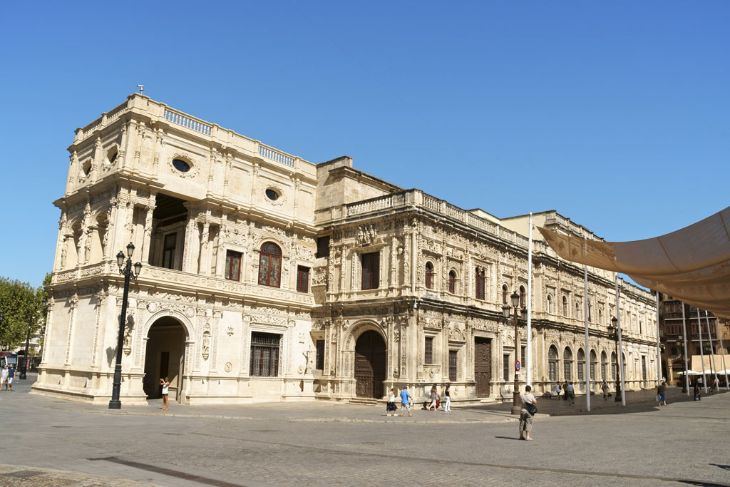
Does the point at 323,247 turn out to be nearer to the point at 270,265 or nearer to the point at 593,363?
the point at 270,265

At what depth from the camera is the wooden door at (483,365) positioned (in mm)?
37625

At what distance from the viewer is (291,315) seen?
3625 centimetres

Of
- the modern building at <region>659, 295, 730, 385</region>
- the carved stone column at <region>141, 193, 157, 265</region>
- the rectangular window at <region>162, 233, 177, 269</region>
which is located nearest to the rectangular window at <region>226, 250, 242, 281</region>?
the rectangular window at <region>162, 233, 177, 269</region>

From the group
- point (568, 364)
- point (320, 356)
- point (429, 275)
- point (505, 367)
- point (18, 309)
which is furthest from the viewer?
point (18, 309)

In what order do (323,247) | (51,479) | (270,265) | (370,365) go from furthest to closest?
(323,247)
(270,265)
(370,365)
(51,479)

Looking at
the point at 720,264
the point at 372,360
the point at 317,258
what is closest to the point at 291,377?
the point at 372,360

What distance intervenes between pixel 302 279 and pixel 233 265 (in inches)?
218

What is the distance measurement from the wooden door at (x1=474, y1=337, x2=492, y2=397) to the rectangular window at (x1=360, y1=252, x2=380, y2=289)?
8.00 meters

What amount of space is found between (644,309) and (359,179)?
47.6 metres

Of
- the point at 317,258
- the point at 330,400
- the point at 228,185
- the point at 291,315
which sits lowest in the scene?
the point at 330,400

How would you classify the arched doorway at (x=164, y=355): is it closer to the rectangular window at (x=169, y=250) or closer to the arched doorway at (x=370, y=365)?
the rectangular window at (x=169, y=250)

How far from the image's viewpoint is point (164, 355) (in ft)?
112

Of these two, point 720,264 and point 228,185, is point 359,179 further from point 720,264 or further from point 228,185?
point 720,264

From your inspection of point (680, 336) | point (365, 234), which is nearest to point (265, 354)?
point (365, 234)
